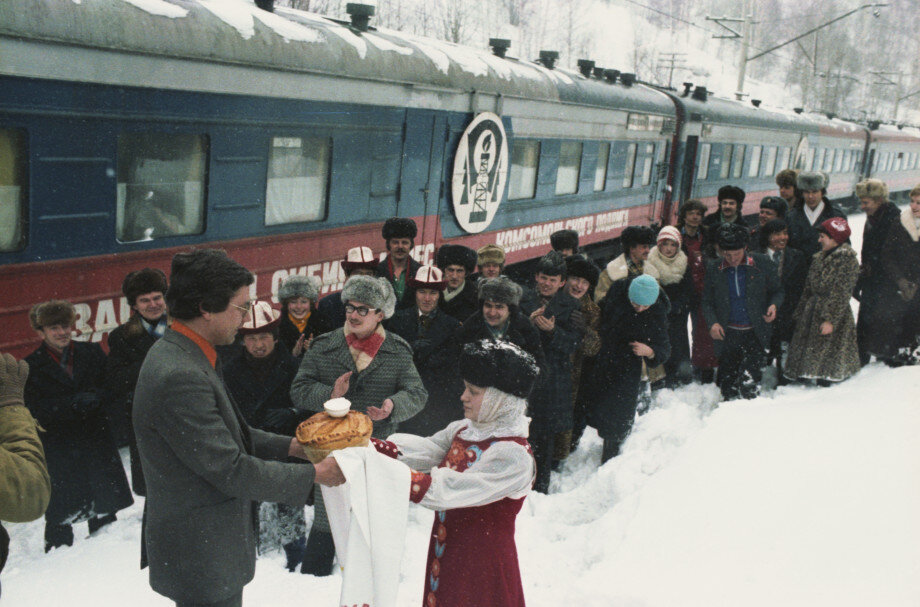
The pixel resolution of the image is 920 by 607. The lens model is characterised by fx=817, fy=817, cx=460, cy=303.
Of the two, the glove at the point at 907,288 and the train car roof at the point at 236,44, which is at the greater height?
the train car roof at the point at 236,44

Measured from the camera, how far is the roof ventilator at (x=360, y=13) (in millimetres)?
6578

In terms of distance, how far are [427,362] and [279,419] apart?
99cm

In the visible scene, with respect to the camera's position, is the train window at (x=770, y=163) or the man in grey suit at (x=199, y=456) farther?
the train window at (x=770, y=163)

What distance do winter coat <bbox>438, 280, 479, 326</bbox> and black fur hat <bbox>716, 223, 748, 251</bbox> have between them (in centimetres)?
193

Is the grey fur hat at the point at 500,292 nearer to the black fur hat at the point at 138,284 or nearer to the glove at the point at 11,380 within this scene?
the black fur hat at the point at 138,284

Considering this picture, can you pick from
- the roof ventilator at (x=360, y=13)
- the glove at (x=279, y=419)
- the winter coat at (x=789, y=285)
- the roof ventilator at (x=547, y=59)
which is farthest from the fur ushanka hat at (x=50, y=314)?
the roof ventilator at (x=547, y=59)

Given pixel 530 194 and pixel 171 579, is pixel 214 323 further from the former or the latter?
pixel 530 194

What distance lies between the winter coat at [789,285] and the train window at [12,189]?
213 inches

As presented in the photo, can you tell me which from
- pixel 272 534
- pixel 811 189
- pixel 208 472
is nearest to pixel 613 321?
pixel 272 534

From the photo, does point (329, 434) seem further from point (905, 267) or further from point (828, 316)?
point (905, 267)

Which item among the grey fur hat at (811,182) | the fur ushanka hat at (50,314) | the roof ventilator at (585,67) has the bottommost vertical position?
the fur ushanka hat at (50,314)

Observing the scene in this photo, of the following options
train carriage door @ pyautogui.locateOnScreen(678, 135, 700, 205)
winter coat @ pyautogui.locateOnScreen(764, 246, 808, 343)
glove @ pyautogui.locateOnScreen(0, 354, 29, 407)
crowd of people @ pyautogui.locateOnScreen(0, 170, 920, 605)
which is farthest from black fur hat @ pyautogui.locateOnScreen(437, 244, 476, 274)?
train carriage door @ pyautogui.locateOnScreen(678, 135, 700, 205)

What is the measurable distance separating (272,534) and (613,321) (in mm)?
2479

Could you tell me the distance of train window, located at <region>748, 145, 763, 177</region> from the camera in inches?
678
